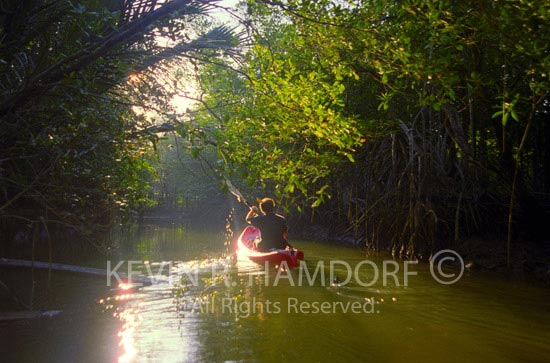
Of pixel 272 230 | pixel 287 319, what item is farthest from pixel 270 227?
pixel 287 319

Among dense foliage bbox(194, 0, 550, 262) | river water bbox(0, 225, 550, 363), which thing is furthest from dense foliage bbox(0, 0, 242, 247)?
river water bbox(0, 225, 550, 363)

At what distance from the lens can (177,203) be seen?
145 ft

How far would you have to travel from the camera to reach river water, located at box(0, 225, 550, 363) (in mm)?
5344

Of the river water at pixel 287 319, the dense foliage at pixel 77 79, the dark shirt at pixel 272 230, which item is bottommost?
the river water at pixel 287 319

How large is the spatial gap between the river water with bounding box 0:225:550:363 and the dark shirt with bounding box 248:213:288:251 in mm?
619

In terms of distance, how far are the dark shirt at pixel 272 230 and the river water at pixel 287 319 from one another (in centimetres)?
62

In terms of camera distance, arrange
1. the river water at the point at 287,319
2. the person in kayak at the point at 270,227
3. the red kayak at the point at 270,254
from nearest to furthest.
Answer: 1. the river water at the point at 287,319
2. the red kayak at the point at 270,254
3. the person in kayak at the point at 270,227

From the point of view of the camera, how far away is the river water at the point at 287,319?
534cm

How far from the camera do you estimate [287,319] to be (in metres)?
6.76

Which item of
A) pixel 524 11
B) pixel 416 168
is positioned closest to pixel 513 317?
pixel 524 11

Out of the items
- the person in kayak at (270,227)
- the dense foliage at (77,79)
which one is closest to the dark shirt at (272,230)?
the person in kayak at (270,227)

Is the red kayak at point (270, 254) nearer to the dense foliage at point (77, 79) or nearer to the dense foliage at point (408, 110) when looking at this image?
the dense foliage at point (408, 110)

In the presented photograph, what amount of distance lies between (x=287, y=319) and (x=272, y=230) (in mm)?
3968

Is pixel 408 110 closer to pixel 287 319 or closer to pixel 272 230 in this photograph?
pixel 272 230
